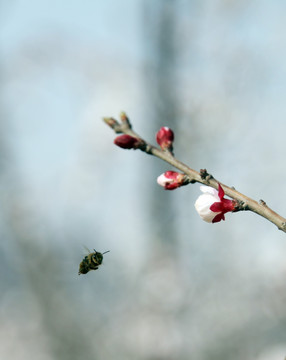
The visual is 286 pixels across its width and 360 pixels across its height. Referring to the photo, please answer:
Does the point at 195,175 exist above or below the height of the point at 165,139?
below

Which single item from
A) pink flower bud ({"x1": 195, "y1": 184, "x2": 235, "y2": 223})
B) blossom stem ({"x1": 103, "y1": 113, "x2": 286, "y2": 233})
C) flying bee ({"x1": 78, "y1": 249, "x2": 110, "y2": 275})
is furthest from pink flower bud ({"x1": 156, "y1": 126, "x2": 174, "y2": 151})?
flying bee ({"x1": 78, "y1": 249, "x2": 110, "y2": 275})

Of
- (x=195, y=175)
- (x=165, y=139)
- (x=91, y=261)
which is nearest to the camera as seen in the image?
(x=195, y=175)

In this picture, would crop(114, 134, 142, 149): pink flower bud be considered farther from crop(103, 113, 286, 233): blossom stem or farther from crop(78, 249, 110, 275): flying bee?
crop(78, 249, 110, 275): flying bee

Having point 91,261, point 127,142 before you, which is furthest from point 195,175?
point 91,261

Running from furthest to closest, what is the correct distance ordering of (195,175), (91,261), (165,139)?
(91,261), (165,139), (195,175)

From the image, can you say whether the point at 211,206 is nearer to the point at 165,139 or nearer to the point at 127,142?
the point at 165,139

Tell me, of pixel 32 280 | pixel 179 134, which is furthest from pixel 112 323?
pixel 179 134

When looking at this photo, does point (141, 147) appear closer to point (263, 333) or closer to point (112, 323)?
point (263, 333)
